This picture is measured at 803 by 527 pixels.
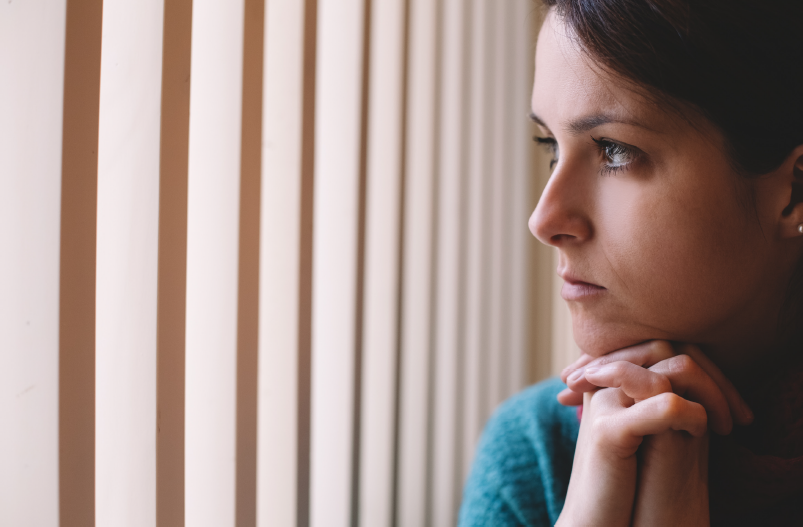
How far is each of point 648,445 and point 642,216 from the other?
0.31 metres

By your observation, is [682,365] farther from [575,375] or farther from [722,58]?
[722,58]

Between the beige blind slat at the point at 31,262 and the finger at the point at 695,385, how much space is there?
30.3 inches

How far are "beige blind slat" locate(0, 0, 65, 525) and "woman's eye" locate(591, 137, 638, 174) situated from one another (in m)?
0.67

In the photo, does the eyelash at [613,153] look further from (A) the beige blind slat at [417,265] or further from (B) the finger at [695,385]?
(A) the beige blind slat at [417,265]

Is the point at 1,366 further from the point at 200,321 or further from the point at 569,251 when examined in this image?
the point at 569,251

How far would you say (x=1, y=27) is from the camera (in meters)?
0.57

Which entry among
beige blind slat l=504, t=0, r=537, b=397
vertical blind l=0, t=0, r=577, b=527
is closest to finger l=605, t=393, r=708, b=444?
vertical blind l=0, t=0, r=577, b=527

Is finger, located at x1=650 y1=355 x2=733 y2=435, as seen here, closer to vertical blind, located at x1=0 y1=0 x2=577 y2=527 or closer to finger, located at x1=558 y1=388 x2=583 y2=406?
finger, located at x1=558 y1=388 x2=583 y2=406

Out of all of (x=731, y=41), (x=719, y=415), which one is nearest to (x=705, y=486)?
(x=719, y=415)

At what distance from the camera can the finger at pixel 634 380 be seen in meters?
0.66

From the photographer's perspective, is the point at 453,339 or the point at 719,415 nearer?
the point at 719,415

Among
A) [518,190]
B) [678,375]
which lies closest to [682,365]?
[678,375]

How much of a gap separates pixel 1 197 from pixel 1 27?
19 cm

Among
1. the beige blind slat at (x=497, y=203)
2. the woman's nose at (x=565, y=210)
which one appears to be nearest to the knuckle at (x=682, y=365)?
the woman's nose at (x=565, y=210)
